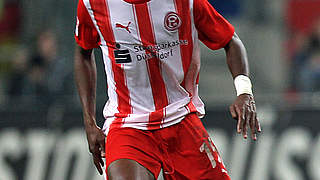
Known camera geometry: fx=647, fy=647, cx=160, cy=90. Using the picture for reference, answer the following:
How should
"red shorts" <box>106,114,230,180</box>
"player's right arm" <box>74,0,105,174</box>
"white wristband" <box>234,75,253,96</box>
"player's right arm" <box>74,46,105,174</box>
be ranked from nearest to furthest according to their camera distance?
1. "white wristband" <box>234,75,253,96</box>
2. "red shorts" <box>106,114,230,180</box>
3. "player's right arm" <box>74,0,105,174</box>
4. "player's right arm" <box>74,46,105,174</box>

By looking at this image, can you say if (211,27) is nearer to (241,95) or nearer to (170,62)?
(170,62)

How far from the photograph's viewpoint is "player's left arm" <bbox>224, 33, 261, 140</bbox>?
4.01 m

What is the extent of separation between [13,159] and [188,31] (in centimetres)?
422

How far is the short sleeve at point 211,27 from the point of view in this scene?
4.37 m

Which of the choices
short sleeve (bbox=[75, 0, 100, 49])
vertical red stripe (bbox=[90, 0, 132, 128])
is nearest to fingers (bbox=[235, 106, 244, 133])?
vertical red stripe (bbox=[90, 0, 132, 128])

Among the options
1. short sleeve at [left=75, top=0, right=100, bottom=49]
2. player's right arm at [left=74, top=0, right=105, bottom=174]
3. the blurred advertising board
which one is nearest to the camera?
short sleeve at [left=75, top=0, right=100, bottom=49]

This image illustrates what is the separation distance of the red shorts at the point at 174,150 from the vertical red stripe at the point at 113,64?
14cm

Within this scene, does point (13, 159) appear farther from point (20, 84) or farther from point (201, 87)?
point (201, 87)

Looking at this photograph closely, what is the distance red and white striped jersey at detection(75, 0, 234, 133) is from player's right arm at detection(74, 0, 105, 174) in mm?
17

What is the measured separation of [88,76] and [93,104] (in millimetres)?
212

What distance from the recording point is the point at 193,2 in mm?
4324

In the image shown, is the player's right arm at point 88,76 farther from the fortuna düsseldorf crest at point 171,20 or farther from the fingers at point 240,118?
the fingers at point 240,118

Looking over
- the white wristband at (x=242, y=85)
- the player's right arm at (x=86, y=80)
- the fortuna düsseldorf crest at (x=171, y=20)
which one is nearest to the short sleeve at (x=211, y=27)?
the fortuna düsseldorf crest at (x=171, y=20)

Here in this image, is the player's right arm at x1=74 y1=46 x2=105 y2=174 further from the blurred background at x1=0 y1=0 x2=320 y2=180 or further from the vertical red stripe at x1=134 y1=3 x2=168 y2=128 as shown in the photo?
the blurred background at x1=0 y1=0 x2=320 y2=180
